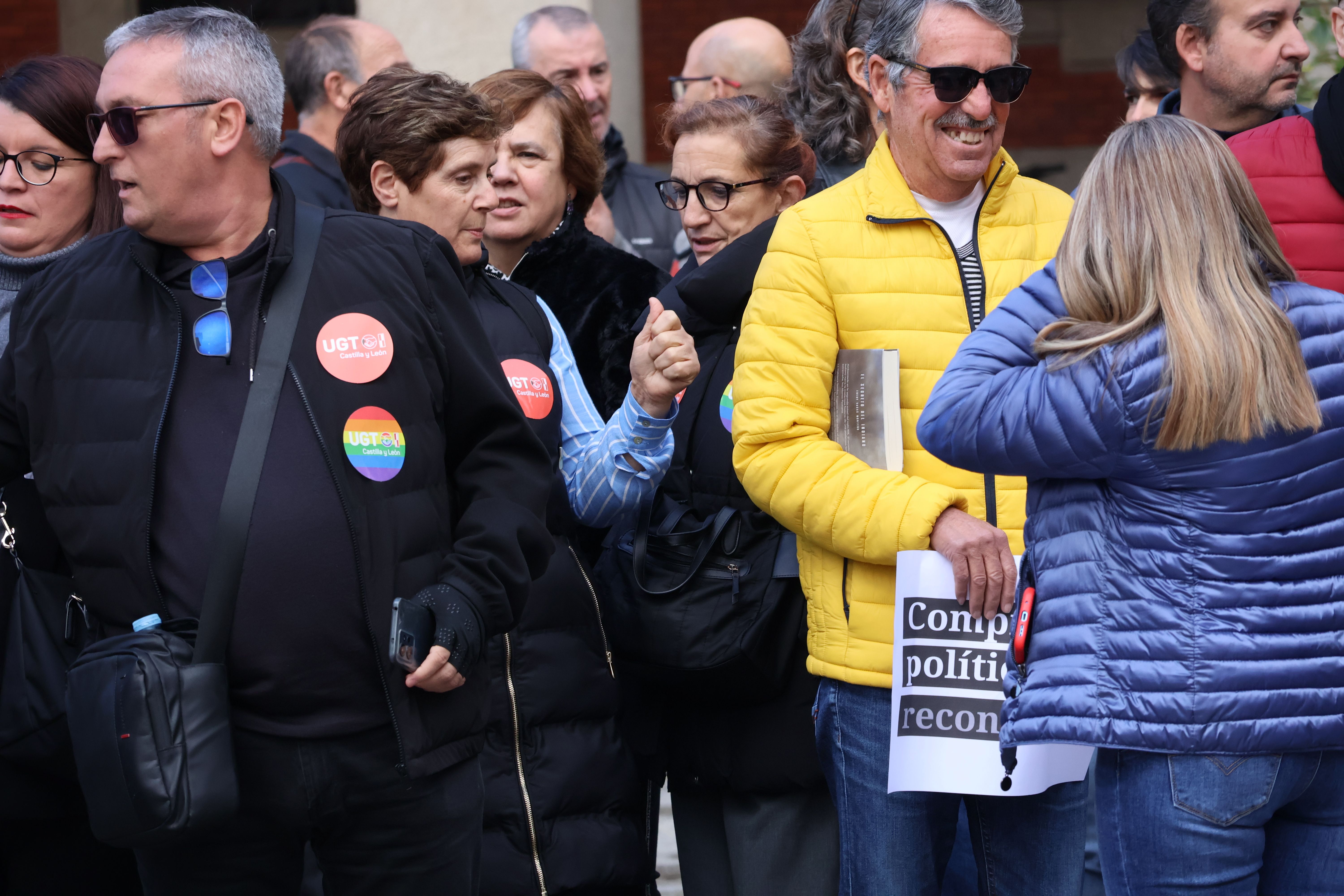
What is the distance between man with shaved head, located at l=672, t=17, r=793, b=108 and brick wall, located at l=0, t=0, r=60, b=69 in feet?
19.1

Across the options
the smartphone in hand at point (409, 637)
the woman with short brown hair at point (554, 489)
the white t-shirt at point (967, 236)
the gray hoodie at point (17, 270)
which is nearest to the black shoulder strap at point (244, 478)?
the smartphone in hand at point (409, 637)

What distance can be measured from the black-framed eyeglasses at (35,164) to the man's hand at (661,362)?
1280 mm

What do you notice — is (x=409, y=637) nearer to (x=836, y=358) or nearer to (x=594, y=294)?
(x=836, y=358)

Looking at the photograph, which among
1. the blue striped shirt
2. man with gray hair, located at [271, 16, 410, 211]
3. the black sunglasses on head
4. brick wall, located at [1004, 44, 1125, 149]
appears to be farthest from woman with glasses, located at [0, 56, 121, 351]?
brick wall, located at [1004, 44, 1125, 149]

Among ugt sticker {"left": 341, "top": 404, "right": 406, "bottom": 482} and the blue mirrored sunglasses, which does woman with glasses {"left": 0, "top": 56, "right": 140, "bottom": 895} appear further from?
ugt sticker {"left": 341, "top": 404, "right": 406, "bottom": 482}

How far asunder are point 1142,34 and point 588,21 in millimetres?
2078

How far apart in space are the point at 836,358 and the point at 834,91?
1.16 m

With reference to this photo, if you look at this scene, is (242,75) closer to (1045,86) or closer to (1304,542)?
(1304,542)

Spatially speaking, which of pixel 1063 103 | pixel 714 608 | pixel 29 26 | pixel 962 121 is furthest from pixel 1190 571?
pixel 29 26

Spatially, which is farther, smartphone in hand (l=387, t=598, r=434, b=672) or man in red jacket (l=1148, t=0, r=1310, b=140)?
man in red jacket (l=1148, t=0, r=1310, b=140)

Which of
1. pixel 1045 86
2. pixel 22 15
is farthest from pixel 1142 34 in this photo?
pixel 22 15

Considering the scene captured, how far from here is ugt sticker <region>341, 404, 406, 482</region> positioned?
7.45 feet

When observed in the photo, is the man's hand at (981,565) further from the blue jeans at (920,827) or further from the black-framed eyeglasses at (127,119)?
the black-framed eyeglasses at (127,119)

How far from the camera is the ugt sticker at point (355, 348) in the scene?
2.30 meters
